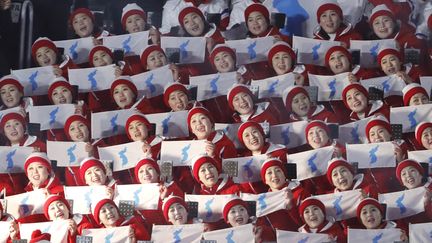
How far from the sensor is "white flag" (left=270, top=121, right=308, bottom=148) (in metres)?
6.95

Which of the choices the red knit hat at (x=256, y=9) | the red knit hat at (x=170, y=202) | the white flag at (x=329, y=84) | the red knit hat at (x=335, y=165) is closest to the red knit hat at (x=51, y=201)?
the red knit hat at (x=170, y=202)

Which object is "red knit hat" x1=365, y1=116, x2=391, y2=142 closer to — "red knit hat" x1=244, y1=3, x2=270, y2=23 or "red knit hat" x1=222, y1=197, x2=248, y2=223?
"red knit hat" x1=222, y1=197, x2=248, y2=223

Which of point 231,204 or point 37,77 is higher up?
point 37,77

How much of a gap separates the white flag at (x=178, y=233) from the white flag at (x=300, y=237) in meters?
0.39

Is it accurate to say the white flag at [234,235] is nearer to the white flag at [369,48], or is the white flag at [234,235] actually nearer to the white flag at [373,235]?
the white flag at [373,235]

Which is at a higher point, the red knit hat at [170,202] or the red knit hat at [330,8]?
the red knit hat at [330,8]

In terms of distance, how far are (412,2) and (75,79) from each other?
204 centimetres

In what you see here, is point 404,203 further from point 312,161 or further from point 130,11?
point 130,11

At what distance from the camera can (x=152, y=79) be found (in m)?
7.29

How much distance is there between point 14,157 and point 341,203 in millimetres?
1751

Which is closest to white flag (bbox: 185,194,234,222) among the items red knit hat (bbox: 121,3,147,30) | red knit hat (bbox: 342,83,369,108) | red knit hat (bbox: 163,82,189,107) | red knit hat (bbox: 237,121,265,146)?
red knit hat (bbox: 237,121,265,146)

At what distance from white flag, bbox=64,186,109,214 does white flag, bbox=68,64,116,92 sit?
2.61ft

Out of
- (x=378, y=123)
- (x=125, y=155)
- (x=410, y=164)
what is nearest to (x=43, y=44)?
(x=125, y=155)

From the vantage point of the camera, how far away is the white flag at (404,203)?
21.5 feet
